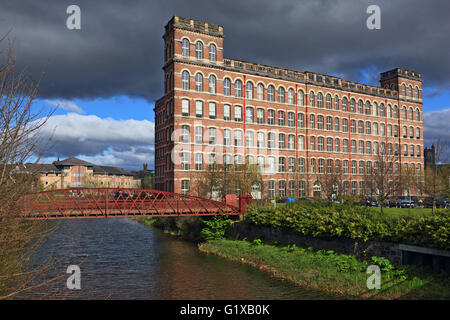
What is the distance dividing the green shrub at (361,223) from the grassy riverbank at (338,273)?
1227 millimetres

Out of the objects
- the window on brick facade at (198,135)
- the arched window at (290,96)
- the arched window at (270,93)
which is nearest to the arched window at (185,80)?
the window on brick facade at (198,135)

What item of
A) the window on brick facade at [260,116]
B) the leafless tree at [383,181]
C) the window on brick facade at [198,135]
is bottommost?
the leafless tree at [383,181]

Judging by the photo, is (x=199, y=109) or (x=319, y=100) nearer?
(x=199, y=109)

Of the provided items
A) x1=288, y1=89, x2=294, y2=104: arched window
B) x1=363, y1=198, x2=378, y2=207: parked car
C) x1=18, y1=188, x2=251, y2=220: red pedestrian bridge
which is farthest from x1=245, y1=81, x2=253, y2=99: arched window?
x1=363, y1=198, x2=378, y2=207: parked car

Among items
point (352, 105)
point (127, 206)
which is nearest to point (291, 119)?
point (352, 105)

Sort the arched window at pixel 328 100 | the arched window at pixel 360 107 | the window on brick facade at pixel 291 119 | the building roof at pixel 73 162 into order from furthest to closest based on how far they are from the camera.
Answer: the building roof at pixel 73 162, the arched window at pixel 360 107, the arched window at pixel 328 100, the window on brick facade at pixel 291 119

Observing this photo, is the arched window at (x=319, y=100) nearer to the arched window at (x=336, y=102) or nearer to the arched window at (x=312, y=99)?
the arched window at (x=312, y=99)

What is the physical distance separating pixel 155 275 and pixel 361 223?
11766 millimetres

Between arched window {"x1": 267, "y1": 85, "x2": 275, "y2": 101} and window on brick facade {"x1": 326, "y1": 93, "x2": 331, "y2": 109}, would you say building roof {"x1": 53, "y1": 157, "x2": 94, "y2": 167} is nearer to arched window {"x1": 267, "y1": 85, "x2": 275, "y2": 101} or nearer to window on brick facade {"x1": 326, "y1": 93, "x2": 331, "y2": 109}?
arched window {"x1": 267, "y1": 85, "x2": 275, "y2": 101}

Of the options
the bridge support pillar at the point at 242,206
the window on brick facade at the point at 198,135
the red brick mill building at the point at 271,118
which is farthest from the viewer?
the window on brick facade at the point at 198,135

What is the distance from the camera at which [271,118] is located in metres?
45.5

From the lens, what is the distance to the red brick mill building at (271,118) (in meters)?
39.2

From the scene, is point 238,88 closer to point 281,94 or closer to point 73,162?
point 281,94

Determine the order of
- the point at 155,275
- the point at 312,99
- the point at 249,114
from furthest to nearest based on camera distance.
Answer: the point at 312,99, the point at 249,114, the point at 155,275
